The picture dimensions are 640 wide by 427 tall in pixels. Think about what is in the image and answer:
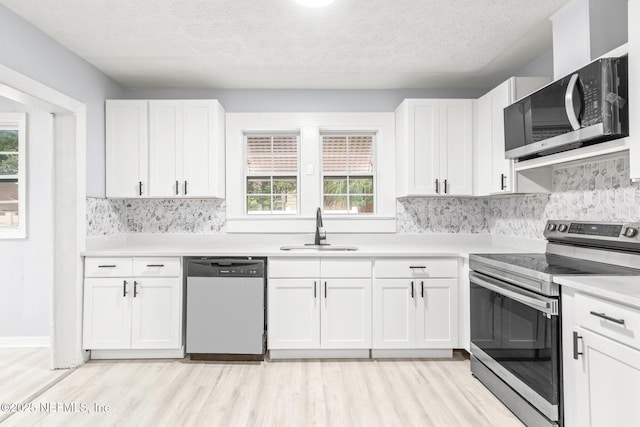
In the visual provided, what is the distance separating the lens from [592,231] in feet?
7.32

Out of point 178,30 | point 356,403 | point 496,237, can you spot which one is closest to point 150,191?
point 178,30

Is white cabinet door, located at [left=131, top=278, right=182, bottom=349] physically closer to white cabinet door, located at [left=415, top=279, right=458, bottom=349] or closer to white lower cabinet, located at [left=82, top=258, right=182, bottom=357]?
white lower cabinet, located at [left=82, top=258, right=182, bottom=357]

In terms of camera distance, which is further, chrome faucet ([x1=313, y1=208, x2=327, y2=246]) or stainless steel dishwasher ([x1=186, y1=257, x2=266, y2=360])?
chrome faucet ([x1=313, y1=208, x2=327, y2=246])

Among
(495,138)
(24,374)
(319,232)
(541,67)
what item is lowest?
(24,374)

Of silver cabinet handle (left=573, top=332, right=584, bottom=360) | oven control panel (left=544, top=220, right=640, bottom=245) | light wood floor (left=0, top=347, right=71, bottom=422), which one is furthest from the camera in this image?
light wood floor (left=0, top=347, right=71, bottom=422)

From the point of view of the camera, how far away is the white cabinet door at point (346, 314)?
3.00 m

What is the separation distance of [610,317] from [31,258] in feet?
14.1

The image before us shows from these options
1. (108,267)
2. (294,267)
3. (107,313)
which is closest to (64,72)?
(108,267)

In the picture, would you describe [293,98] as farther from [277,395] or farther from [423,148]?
[277,395]

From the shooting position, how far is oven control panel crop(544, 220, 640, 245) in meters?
1.98

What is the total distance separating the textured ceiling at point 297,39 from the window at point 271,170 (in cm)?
57

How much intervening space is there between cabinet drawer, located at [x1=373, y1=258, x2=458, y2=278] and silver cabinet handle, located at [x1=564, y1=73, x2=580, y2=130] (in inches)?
55.2

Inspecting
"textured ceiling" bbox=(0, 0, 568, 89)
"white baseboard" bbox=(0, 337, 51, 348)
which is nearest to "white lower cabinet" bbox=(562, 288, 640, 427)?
"textured ceiling" bbox=(0, 0, 568, 89)

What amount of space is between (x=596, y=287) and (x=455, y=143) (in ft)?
6.64
